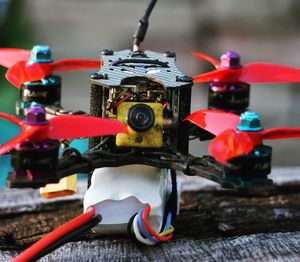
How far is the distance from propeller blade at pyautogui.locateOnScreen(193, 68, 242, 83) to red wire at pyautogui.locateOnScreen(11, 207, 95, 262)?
0.43m

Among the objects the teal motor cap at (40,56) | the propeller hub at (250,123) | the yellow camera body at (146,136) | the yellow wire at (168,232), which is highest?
the teal motor cap at (40,56)

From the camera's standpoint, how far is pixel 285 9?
5.19m

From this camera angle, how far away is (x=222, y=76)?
1.85 meters

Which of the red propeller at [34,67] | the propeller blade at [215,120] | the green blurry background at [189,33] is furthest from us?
the green blurry background at [189,33]

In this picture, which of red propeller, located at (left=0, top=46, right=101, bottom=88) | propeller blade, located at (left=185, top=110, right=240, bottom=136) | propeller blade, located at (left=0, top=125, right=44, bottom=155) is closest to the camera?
propeller blade, located at (left=0, top=125, right=44, bottom=155)

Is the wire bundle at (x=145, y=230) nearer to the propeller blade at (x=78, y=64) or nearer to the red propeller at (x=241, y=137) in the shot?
the red propeller at (x=241, y=137)

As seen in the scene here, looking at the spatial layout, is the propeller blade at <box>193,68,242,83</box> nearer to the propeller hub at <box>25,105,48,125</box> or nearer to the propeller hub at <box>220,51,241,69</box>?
the propeller hub at <box>220,51,241,69</box>

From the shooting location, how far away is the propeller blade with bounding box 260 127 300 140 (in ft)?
4.92

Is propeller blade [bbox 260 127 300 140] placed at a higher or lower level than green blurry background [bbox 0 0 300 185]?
higher

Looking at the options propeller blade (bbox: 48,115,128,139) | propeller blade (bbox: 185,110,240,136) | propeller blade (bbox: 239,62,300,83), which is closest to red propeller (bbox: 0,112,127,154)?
propeller blade (bbox: 48,115,128,139)

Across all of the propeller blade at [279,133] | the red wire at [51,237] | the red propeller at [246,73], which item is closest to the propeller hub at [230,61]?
the red propeller at [246,73]

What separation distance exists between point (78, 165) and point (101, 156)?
78 mm

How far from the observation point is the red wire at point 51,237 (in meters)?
1.48

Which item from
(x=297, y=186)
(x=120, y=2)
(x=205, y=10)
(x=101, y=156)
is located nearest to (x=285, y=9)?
(x=205, y=10)
